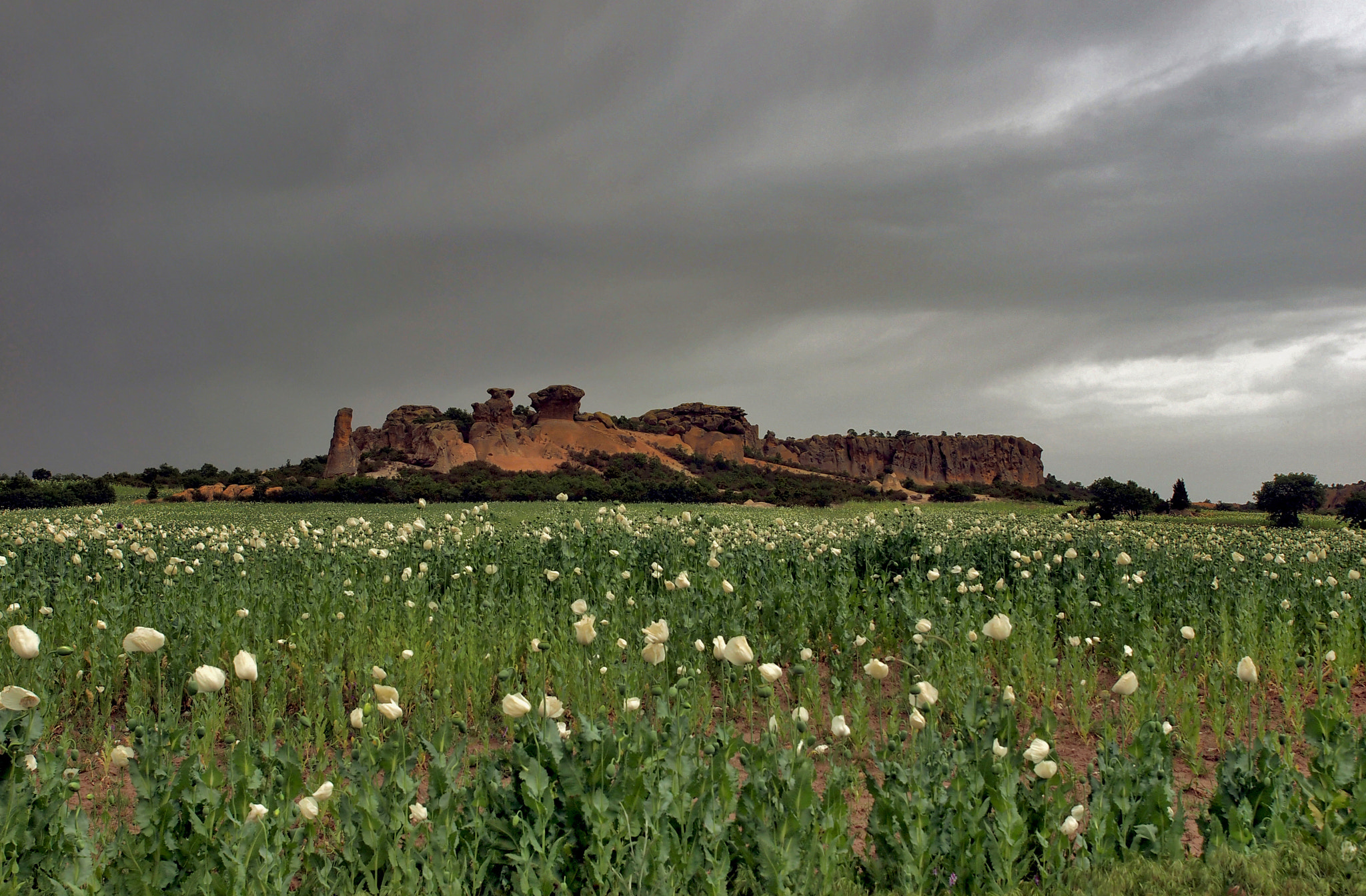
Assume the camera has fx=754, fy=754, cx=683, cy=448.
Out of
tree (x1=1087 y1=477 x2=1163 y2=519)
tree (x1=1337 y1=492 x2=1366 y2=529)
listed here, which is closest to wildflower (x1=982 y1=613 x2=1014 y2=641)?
tree (x1=1337 y1=492 x2=1366 y2=529)

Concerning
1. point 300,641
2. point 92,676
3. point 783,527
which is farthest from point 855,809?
point 783,527

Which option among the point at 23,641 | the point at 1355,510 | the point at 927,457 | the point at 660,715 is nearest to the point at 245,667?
the point at 23,641

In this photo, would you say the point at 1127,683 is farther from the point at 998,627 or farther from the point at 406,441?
the point at 406,441

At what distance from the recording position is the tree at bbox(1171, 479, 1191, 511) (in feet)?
195

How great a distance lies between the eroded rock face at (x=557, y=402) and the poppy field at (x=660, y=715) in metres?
81.6

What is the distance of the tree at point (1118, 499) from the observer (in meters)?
47.3

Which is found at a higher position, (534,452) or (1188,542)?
(534,452)

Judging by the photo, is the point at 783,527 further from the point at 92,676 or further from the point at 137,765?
the point at 137,765

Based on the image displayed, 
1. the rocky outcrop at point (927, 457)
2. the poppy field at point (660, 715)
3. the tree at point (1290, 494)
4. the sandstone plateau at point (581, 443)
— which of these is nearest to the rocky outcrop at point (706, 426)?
the sandstone plateau at point (581, 443)

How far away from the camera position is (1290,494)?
143ft

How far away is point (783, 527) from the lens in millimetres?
17391

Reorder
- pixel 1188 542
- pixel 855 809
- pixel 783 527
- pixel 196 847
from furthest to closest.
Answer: pixel 783 527
pixel 1188 542
pixel 855 809
pixel 196 847

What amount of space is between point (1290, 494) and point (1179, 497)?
697 inches

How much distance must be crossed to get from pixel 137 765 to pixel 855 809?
389 cm
